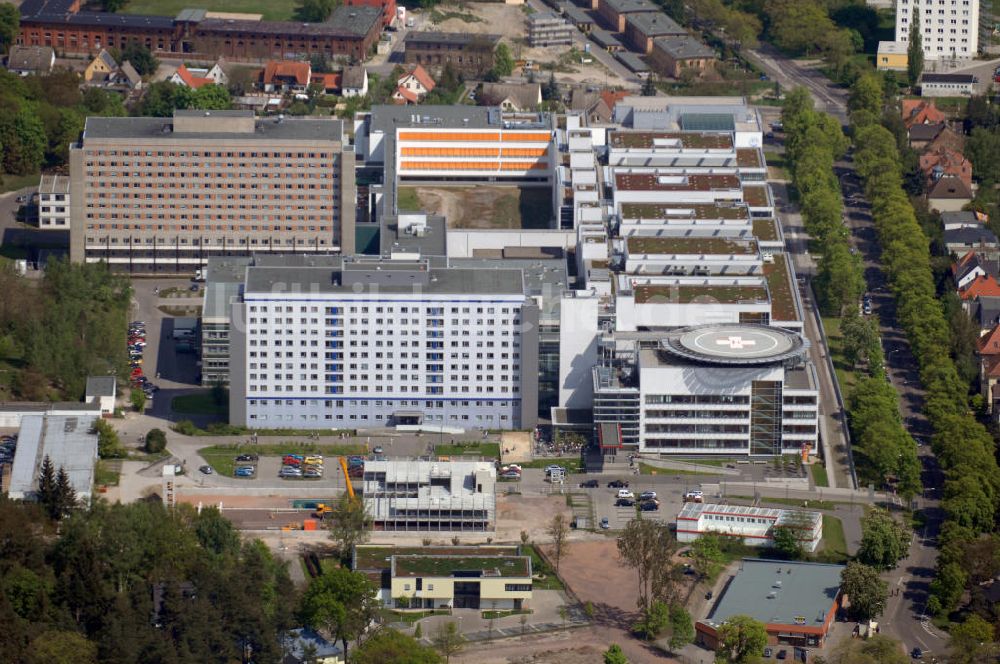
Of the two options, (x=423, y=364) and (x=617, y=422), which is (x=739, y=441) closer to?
(x=617, y=422)

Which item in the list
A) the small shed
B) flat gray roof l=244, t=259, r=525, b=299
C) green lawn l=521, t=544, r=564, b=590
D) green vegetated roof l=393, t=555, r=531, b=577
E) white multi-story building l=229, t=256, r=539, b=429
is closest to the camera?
green vegetated roof l=393, t=555, r=531, b=577

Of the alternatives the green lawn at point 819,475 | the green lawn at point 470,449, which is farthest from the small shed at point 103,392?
the green lawn at point 819,475

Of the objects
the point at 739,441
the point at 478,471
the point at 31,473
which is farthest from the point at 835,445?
the point at 31,473

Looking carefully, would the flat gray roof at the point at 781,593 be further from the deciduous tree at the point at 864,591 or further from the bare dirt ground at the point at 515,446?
the bare dirt ground at the point at 515,446

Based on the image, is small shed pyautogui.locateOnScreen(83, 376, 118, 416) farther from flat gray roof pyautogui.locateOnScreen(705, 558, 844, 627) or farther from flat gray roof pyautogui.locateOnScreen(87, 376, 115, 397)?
flat gray roof pyautogui.locateOnScreen(705, 558, 844, 627)

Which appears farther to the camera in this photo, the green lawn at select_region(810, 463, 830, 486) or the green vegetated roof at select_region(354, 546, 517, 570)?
the green lawn at select_region(810, 463, 830, 486)

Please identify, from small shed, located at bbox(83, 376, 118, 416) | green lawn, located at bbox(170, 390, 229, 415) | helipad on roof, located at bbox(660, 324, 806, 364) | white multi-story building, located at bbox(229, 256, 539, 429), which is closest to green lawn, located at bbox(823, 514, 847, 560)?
helipad on roof, located at bbox(660, 324, 806, 364)

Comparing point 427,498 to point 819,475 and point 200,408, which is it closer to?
point 200,408
